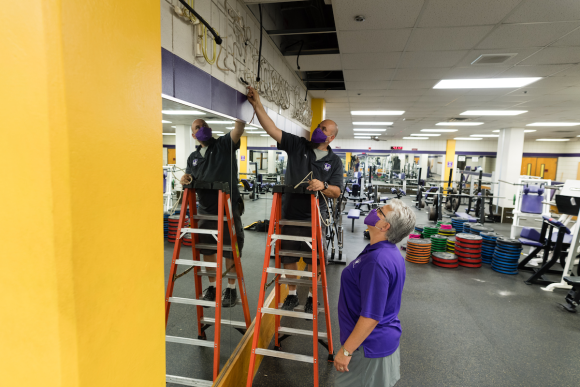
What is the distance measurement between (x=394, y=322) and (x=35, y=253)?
4.99 ft

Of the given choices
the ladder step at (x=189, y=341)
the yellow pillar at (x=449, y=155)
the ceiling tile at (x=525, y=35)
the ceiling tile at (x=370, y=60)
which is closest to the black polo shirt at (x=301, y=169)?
the ladder step at (x=189, y=341)

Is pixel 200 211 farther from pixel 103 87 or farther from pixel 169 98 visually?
pixel 103 87

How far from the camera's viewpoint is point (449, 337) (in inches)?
117

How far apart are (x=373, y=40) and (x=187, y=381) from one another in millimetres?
3440

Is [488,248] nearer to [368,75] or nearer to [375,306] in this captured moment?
[368,75]

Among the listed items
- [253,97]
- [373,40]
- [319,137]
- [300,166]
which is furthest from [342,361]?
[373,40]

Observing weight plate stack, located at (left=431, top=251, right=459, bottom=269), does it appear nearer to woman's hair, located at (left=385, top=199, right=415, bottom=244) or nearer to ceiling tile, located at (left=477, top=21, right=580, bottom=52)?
ceiling tile, located at (left=477, top=21, right=580, bottom=52)

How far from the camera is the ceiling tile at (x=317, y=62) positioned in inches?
157

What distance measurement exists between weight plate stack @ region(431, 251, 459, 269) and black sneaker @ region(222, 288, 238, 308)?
4.02 meters

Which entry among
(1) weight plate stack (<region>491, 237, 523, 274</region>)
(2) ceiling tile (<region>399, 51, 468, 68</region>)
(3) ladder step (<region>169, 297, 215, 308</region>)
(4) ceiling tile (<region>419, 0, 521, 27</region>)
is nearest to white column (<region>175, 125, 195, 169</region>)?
(3) ladder step (<region>169, 297, 215, 308</region>)

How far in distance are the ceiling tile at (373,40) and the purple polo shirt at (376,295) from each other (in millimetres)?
2448

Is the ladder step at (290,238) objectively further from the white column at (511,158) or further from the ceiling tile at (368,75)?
the white column at (511,158)

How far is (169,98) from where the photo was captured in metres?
1.44

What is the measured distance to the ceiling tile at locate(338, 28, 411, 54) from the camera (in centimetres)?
308
